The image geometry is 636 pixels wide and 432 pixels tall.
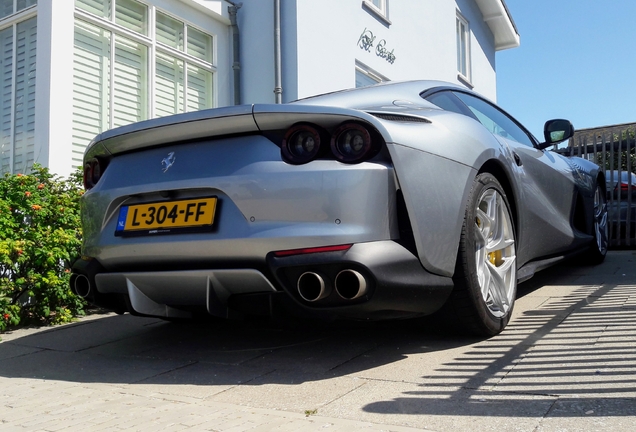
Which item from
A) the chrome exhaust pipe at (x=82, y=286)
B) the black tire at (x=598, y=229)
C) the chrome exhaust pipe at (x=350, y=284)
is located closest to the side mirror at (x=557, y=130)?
the black tire at (x=598, y=229)

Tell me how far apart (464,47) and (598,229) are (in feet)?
35.7

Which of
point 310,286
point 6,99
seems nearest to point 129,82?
Result: point 6,99

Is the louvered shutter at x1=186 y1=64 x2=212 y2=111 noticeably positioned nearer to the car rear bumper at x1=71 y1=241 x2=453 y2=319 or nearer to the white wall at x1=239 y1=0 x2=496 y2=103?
the white wall at x1=239 y1=0 x2=496 y2=103

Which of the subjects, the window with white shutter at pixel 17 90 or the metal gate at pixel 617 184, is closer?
the window with white shutter at pixel 17 90

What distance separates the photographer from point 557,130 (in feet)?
16.2

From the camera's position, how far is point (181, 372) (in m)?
2.98

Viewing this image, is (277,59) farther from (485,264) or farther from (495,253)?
(485,264)

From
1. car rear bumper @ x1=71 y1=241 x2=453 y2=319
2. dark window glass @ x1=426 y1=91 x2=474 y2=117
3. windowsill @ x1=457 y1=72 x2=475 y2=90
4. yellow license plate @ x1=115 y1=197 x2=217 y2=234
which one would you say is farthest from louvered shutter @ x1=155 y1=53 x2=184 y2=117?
windowsill @ x1=457 y1=72 x2=475 y2=90

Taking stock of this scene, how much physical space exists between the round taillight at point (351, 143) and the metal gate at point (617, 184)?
19.7ft

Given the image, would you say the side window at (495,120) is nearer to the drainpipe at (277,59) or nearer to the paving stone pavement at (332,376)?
the paving stone pavement at (332,376)

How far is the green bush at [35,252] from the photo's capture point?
4.32 m

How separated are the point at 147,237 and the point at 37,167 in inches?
103

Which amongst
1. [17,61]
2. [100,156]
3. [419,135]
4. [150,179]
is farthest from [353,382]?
[17,61]

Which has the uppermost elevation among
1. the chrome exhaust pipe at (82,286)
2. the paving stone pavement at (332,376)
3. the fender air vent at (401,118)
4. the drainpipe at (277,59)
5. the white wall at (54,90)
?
the drainpipe at (277,59)
